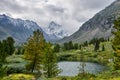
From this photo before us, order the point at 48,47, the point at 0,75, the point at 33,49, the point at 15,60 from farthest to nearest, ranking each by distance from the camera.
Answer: the point at 15,60, the point at 33,49, the point at 48,47, the point at 0,75

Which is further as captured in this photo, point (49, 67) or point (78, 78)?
point (49, 67)

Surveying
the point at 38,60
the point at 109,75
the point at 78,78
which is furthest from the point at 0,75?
the point at 38,60

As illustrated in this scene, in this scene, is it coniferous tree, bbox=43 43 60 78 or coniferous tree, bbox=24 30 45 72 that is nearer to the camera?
coniferous tree, bbox=43 43 60 78

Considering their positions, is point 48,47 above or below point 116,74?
above

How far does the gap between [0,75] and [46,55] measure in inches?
1059

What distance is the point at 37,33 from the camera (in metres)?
93.1

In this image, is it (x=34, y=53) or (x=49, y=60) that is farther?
(x=34, y=53)

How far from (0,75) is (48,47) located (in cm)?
2751

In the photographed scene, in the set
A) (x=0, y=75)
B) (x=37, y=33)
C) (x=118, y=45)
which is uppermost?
(x=37, y=33)

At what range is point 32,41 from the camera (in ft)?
305

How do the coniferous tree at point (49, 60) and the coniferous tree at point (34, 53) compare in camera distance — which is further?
the coniferous tree at point (34, 53)

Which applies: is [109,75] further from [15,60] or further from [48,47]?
[15,60]

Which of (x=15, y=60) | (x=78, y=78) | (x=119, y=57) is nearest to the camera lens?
(x=78, y=78)

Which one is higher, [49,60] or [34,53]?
[34,53]
